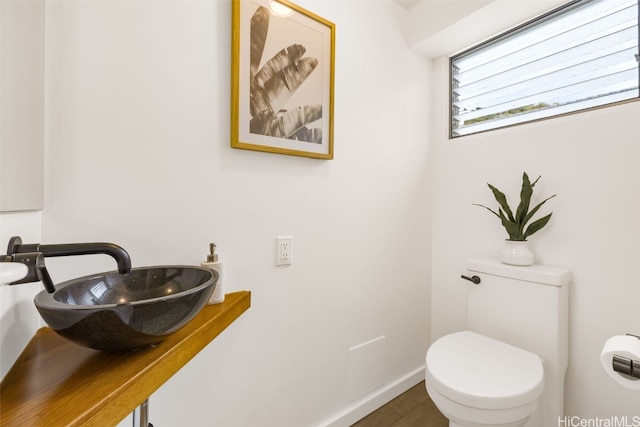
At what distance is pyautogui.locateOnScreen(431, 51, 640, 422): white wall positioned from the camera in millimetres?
1209

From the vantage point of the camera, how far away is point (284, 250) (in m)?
1.28

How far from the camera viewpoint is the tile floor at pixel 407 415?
1496 mm

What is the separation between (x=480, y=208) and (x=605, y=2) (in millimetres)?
1098

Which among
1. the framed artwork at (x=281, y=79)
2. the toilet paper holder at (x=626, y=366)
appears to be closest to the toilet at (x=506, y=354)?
the toilet paper holder at (x=626, y=366)

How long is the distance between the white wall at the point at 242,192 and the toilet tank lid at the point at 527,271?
0.43m

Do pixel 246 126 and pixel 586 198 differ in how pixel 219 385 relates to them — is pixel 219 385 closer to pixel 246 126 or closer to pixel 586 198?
pixel 246 126

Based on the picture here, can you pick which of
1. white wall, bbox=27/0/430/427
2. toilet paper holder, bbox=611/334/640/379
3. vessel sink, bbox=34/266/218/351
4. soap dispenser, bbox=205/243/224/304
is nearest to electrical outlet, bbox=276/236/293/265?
white wall, bbox=27/0/430/427

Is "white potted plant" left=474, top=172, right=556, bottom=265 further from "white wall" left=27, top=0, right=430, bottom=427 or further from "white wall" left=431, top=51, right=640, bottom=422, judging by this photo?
"white wall" left=27, top=0, right=430, bottom=427

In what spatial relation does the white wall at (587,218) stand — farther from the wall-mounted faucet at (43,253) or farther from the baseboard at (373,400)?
the wall-mounted faucet at (43,253)

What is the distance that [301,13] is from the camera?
4.20 ft

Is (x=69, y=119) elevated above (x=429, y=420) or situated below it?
above

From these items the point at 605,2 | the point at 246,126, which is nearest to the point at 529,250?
the point at 605,2

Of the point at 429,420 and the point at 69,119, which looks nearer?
the point at 69,119

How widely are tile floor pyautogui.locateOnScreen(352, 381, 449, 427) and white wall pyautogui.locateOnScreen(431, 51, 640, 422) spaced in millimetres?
624
